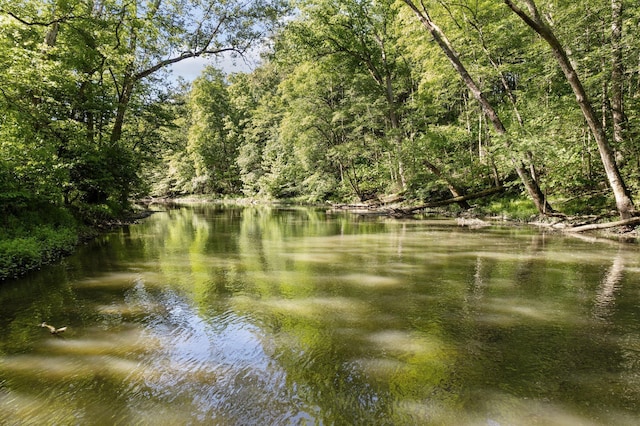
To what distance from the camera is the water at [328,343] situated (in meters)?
3.25

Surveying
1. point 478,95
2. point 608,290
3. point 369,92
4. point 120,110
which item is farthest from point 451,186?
point 120,110

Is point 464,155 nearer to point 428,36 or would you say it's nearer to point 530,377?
point 428,36

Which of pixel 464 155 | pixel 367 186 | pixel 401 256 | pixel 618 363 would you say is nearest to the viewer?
pixel 618 363

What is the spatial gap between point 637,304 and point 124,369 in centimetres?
673

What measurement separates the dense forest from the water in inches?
147

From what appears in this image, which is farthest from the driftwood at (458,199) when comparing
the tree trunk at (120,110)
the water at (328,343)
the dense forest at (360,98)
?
the tree trunk at (120,110)

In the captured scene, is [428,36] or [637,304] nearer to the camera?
[637,304]

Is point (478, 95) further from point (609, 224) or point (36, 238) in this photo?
point (36, 238)

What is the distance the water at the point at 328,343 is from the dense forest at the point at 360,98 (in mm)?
3721

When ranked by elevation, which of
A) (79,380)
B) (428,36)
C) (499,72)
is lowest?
(79,380)

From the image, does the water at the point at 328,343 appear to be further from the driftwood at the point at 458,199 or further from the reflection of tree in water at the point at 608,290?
the driftwood at the point at 458,199

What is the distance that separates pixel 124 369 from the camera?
157 inches

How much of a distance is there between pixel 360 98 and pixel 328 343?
970 inches

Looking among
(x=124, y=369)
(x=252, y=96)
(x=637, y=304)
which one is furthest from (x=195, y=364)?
(x=252, y=96)
